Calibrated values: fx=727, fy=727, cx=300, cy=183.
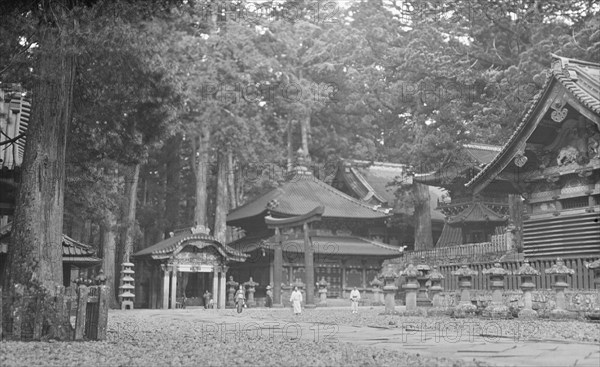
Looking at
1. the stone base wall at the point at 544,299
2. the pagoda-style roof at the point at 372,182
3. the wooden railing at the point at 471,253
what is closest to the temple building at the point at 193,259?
the wooden railing at the point at 471,253

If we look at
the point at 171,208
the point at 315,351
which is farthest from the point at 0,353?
the point at 171,208

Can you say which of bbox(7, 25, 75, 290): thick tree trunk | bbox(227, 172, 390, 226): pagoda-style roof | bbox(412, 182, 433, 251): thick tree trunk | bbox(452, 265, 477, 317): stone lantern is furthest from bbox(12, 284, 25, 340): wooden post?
bbox(412, 182, 433, 251): thick tree trunk

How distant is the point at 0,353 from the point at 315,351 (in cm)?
472

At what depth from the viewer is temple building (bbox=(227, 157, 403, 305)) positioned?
4306 cm

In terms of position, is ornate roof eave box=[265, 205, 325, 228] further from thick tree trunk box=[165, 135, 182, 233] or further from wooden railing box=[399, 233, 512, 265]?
thick tree trunk box=[165, 135, 182, 233]

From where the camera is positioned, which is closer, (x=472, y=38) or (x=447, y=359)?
(x=447, y=359)

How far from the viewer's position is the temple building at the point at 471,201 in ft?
126

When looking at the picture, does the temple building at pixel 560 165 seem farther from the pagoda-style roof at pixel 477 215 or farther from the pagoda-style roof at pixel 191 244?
the pagoda-style roof at pixel 191 244

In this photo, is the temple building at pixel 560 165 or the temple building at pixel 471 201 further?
the temple building at pixel 471 201

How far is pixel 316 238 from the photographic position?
4616cm

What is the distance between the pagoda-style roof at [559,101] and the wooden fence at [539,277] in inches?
A: 127

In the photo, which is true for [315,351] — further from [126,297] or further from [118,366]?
[126,297]

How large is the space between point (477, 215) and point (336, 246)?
9.46m

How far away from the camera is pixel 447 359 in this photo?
32.3ft
